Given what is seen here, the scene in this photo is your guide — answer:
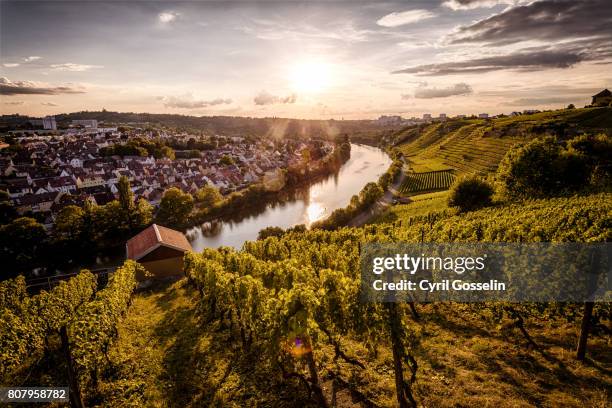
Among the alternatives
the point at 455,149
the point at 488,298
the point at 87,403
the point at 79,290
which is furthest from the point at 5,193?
the point at 455,149

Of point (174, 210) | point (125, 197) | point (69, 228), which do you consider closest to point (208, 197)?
point (174, 210)

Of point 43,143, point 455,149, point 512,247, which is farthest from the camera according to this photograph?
point 43,143

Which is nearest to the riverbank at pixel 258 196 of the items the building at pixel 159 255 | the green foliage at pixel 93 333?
the building at pixel 159 255

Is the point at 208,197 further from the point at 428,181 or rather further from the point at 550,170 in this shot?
the point at 550,170

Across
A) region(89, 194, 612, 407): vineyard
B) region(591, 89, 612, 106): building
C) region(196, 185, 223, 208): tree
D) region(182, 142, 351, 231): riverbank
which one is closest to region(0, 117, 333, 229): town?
region(182, 142, 351, 231): riverbank

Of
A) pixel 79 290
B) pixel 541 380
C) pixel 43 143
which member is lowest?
pixel 79 290

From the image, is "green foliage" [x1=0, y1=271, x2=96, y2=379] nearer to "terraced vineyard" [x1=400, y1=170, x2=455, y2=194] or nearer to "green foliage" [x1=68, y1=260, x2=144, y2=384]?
"green foliage" [x1=68, y1=260, x2=144, y2=384]

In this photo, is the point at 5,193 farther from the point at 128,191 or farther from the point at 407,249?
the point at 407,249
